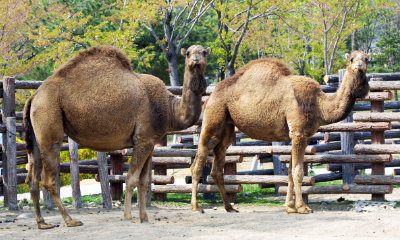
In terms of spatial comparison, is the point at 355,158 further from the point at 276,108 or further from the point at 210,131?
the point at 210,131

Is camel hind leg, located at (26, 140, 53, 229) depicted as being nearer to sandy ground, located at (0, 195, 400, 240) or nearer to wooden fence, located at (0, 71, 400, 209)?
sandy ground, located at (0, 195, 400, 240)

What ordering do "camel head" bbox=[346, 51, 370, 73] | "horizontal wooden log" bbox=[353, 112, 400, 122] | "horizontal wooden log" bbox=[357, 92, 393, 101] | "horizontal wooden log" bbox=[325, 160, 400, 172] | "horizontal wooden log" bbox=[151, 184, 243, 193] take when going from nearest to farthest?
"camel head" bbox=[346, 51, 370, 73]
"horizontal wooden log" bbox=[353, 112, 400, 122]
"horizontal wooden log" bbox=[357, 92, 393, 101]
"horizontal wooden log" bbox=[151, 184, 243, 193]
"horizontal wooden log" bbox=[325, 160, 400, 172]

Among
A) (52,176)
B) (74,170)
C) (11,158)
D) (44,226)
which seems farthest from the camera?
(74,170)

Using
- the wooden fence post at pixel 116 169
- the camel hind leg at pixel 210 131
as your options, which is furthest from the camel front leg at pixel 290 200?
the wooden fence post at pixel 116 169

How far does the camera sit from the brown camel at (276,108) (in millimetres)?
8922

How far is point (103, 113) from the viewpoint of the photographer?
7.73 metres

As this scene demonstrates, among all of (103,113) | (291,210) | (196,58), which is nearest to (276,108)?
(291,210)

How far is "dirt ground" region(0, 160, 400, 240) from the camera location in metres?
6.74

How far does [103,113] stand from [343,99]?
396 cm

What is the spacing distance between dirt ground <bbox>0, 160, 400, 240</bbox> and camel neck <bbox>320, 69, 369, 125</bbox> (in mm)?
1616

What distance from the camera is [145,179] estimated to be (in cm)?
809

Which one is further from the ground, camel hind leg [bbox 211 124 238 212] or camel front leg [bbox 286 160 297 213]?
camel hind leg [bbox 211 124 238 212]

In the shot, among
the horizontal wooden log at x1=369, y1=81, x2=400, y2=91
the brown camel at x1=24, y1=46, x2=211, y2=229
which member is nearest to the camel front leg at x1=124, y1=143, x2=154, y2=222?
the brown camel at x1=24, y1=46, x2=211, y2=229

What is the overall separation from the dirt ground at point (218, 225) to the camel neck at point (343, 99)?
63.6 inches
